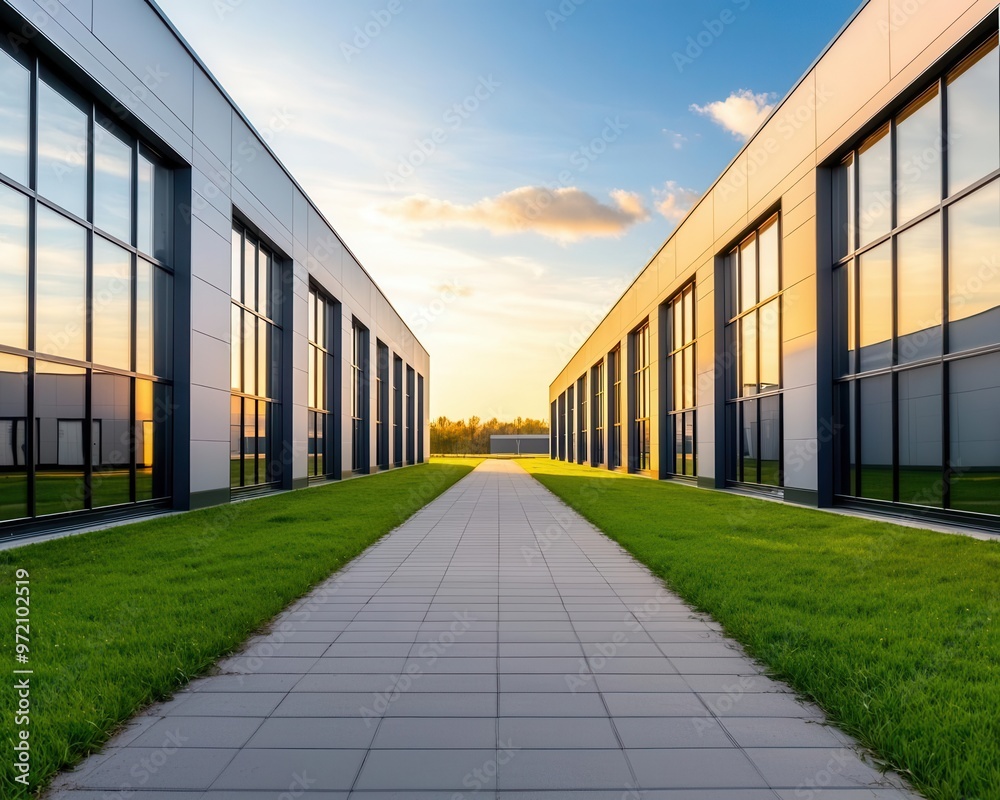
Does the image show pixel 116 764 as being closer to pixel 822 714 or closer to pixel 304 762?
pixel 304 762

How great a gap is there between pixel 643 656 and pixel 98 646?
3653 millimetres

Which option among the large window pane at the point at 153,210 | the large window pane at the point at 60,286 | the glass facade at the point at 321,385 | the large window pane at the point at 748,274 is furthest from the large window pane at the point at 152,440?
the large window pane at the point at 748,274

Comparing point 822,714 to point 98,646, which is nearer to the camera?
point 822,714

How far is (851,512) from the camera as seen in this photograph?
12141 millimetres

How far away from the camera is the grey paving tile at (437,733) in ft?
11.2

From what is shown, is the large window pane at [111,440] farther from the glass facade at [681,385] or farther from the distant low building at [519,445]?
the distant low building at [519,445]

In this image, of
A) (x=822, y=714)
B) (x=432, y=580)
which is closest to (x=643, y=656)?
(x=822, y=714)

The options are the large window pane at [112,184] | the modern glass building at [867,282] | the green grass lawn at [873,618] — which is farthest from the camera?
the large window pane at [112,184]

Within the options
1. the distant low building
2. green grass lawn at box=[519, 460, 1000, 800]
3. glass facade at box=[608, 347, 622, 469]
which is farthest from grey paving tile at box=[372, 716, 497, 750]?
the distant low building

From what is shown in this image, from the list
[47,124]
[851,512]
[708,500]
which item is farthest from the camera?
[708,500]

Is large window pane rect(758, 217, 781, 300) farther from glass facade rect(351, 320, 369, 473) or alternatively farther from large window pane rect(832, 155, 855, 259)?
glass facade rect(351, 320, 369, 473)

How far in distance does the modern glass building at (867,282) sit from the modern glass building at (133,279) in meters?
11.7

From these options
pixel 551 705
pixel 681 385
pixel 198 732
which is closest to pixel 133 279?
pixel 198 732

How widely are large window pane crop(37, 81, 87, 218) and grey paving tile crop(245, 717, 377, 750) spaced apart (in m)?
9.15
